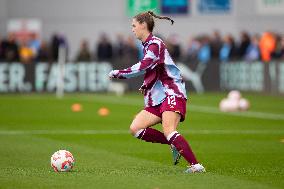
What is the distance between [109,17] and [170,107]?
34505mm

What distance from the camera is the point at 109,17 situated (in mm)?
47344

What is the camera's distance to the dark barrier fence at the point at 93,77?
120ft

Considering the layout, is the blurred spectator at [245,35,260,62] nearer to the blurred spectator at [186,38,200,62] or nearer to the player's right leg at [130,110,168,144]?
the blurred spectator at [186,38,200,62]

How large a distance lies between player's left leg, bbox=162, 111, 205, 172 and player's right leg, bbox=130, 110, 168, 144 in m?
0.31

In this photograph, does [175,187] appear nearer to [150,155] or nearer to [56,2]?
[150,155]

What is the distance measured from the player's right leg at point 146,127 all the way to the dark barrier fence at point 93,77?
22486 mm

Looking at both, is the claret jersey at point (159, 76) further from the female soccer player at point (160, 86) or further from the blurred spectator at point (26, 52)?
the blurred spectator at point (26, 52)

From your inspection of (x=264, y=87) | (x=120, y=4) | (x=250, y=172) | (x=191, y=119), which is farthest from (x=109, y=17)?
(x=250, y=172)

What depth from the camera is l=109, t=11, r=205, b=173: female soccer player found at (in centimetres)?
1294

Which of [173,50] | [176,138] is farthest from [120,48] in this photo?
[176,138]

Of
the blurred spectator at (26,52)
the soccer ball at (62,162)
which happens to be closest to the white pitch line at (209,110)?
the blurred spectator at (26,52)

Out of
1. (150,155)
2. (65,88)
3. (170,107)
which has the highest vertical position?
(170,107)

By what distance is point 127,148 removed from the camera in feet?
56.3

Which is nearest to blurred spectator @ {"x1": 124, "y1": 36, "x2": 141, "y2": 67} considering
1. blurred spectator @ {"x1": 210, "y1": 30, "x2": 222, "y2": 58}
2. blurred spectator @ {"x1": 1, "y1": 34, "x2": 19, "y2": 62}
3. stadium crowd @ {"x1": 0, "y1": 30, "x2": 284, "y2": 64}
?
stadium crowd @ {"x1": 0, "y1": 30, "x2": 284, "y2": 64}
